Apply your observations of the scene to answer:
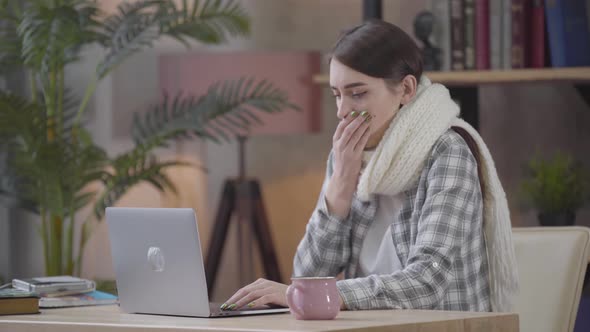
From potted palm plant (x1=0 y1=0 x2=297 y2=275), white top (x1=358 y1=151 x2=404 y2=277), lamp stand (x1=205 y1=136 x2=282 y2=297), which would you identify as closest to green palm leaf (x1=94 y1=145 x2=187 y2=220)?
potted palm plant (x1=0 y1=0 x2=297 y2=275)

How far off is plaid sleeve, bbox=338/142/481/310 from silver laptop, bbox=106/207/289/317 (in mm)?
166

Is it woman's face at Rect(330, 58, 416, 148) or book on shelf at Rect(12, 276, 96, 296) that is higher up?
woman's face at Rect(330, 58, 416, 148)

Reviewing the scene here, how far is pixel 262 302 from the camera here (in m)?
1.62

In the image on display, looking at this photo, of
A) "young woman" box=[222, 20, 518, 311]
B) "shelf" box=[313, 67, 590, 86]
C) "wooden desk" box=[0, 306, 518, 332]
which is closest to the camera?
"wooden desk" box=[0, 306, 518, 332]

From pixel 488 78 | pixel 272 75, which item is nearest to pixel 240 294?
pixel 488 78

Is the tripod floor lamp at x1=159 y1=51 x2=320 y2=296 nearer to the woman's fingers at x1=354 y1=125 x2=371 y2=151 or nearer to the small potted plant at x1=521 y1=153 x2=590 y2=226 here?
the small potted plant at x1=521 y1=153 x2=590 y2=226

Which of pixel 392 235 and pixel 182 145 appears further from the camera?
pixel 182 145

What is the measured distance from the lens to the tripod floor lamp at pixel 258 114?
3.81m

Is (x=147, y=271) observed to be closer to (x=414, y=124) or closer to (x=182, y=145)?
(x=414, y=124)

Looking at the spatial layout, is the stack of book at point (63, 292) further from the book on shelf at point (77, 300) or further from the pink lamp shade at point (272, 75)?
the pink lamp shade at point (272, 75)

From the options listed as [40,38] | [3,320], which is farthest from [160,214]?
[40,38]

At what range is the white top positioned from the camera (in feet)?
6.59

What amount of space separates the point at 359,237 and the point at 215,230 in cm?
191

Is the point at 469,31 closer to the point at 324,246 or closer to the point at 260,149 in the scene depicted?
the point at 260,149
